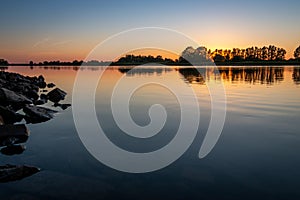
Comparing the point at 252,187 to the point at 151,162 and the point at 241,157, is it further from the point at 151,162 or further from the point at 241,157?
the point at 151,162

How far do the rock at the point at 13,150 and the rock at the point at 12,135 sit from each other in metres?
0.41

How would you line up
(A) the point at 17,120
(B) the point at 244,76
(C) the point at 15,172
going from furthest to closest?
(B) the point at 244,76
(A) the point at 17,120
(C) the point at 15,172

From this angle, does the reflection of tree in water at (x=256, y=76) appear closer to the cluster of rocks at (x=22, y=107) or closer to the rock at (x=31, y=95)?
the cluster of rocks at (x=22, y=107)

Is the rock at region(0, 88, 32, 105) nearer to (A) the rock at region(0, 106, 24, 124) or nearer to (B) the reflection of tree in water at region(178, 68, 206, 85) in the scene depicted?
(A) the rock at region(0, 106, 24, 124)

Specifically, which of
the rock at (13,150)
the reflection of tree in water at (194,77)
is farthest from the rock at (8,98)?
the reflection of tree in water at (194,77)

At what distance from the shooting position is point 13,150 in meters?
8.51

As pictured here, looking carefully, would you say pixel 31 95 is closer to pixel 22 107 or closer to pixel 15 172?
pixel 22 107

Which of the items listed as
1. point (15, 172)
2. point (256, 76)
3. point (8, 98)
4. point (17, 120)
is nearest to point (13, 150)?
point (15, 172)

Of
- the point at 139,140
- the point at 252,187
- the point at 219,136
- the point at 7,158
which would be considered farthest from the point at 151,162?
the point at 7,158

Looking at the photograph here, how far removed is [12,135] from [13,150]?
132 cm

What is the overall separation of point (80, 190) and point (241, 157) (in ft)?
15.5

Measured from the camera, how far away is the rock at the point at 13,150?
8227 millimetres

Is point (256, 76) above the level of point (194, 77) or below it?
above

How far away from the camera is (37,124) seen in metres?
12.5
